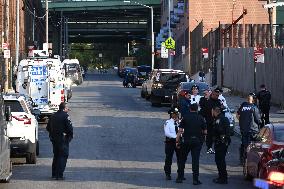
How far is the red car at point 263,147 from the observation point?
1641cm

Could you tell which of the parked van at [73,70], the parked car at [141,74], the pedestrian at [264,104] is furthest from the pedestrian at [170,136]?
the parked van at [73,70]

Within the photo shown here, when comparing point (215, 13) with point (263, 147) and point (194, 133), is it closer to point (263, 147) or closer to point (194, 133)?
point (194, 133)

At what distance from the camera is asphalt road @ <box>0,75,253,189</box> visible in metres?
18.0

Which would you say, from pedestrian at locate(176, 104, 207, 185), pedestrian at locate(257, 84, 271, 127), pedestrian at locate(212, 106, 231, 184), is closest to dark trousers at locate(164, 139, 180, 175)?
pedestrian at locate(176, 104, 207, 185)

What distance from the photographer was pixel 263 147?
16.9m

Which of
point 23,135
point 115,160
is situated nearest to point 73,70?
point 115,160

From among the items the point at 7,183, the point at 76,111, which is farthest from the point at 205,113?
the point at 76,111

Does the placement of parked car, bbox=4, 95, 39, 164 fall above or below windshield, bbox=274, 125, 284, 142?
below

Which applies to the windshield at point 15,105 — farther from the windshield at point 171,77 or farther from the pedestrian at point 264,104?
the windshield at point 171,77


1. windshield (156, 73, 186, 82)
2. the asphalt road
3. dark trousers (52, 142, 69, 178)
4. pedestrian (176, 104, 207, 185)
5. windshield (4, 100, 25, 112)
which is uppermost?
windshield (156, 73, 186, 82)

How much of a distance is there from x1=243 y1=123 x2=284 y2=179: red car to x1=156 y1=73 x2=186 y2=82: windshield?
86.9ft

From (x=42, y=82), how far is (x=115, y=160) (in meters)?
13.3

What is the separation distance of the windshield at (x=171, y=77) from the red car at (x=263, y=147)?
1043 inches

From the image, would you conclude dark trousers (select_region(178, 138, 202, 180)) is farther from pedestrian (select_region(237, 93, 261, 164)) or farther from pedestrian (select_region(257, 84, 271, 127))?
pedestrian (select_region(257, 84, 271, 127))
